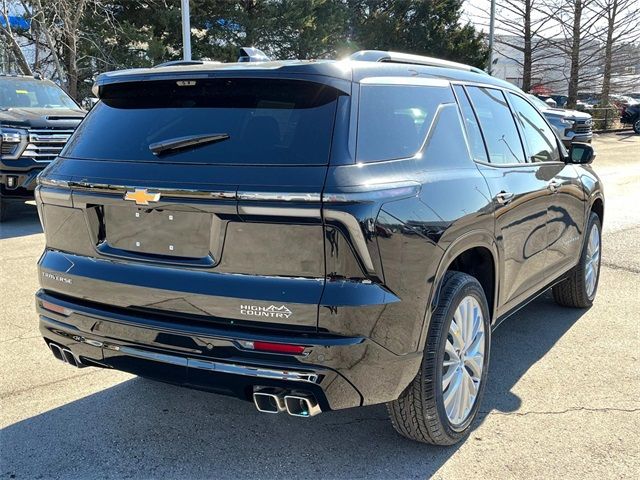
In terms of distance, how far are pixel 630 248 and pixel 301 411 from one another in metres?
6.24

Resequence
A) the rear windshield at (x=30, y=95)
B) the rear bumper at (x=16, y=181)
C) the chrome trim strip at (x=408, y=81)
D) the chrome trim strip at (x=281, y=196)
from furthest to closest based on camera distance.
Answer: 1. the rear windshield at (x=30, y=95)
2. the rear bumper at (x=16, y=181)
3. the chrome trim strip at (x=408, y=81)
4. the chrome trim strip at (x=281, y=196)

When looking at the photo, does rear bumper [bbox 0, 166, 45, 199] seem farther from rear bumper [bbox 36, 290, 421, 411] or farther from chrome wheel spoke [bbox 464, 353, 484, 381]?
chrome wheel spoke [bbox 464, 353, 484, 381]

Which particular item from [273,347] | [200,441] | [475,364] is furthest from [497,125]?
[200,441]

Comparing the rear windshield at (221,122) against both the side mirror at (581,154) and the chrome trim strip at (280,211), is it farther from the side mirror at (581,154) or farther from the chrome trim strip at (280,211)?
the side mirror at (581,154)

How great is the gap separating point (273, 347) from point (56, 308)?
1.19 metres

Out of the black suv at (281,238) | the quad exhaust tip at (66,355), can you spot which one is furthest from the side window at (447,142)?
the quad exhaust tip at (66,355)

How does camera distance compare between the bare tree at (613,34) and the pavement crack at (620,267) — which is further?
the bare tree at (613,34)

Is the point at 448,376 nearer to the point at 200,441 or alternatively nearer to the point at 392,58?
the point at 200,441

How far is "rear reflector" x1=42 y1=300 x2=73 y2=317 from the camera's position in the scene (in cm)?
301

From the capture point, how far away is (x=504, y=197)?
3.58 m

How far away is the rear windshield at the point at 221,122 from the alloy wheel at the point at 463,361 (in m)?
1.15

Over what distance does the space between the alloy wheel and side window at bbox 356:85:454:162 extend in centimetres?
83

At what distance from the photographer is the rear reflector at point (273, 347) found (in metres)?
2.54

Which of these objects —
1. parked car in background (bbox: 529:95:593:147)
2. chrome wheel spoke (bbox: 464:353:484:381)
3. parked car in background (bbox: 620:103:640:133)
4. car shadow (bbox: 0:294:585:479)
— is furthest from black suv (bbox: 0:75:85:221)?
parked car in background (bbox: 620:103:640:133)
